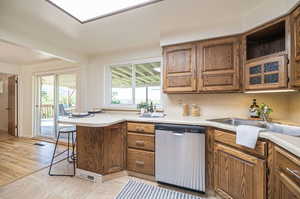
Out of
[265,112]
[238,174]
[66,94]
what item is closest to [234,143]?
[238,174]

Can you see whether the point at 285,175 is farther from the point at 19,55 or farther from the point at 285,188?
the point at 19,55

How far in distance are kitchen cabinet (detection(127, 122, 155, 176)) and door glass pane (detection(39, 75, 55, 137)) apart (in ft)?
10.1

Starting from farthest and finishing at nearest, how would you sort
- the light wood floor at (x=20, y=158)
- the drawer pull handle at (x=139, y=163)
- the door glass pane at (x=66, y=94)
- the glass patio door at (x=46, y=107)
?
1. the glass patio door at (x=46, y=107)
2. the door glass pane at (x=66, y=94)
3. the light wood floor at (x=20, y=158)
4. the drawer pull handle at (x=139, y=163)

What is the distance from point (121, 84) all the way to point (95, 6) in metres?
1.69

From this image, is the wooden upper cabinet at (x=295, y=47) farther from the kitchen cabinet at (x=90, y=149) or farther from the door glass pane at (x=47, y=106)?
the door glass pane at (x=47, y=106)

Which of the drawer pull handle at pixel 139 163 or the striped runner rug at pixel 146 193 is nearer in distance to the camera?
the striped runner rug at pixel 146 193

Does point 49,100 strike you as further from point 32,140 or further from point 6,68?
point 6,68

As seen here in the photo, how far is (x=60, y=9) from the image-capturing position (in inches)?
63.7

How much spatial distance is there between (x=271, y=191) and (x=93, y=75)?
3.45 m

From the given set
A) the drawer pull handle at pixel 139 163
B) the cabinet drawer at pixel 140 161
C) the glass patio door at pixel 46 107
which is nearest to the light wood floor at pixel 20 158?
the glass patio door at pixel 46 107

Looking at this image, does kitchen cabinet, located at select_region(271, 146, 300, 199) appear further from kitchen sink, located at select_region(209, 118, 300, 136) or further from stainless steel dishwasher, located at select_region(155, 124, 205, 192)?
stainless steel dishwasher, located at select_region(155, 124, 205, 192)

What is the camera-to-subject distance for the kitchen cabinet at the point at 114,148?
197cm

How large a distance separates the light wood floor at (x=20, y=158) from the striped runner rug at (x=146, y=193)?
5.44 feet

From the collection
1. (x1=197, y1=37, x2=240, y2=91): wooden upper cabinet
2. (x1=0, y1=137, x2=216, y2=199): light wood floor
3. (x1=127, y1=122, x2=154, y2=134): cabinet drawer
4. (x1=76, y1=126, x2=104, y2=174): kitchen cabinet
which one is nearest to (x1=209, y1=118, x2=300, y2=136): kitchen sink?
(x1=197, y1=37, x2=240, y2=91): wooden upper cabinet
